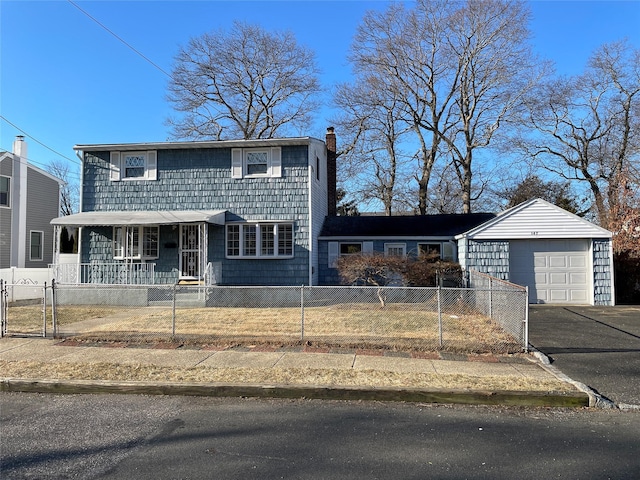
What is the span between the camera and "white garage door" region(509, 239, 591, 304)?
15.2 metres

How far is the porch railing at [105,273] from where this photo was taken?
1553 cm

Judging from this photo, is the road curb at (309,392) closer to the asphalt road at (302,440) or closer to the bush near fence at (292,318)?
the asphalt road at (302,440)

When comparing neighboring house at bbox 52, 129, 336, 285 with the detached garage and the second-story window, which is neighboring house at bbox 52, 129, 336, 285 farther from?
the detached garage

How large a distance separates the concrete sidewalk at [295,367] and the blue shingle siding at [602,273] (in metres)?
9.44

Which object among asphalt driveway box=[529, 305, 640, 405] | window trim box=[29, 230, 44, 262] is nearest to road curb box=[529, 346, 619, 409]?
asphalt driveway box=[529, 305, 640, 405]

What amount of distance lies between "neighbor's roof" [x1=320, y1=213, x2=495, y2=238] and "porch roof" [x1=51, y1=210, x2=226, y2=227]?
16.0ft

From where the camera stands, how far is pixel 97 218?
15.4 metres

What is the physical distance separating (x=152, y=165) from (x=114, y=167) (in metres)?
1.46

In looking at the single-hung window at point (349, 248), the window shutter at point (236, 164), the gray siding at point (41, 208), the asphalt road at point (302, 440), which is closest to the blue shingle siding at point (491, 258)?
the single-hung window at point (349, 248)

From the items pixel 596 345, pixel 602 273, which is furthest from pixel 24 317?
pixel 602 273

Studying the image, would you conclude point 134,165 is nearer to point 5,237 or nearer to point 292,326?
point 292,326

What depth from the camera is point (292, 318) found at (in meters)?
11.2

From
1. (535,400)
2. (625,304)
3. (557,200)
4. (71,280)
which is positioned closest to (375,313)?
(535,400)

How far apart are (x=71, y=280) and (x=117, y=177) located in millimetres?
4116
